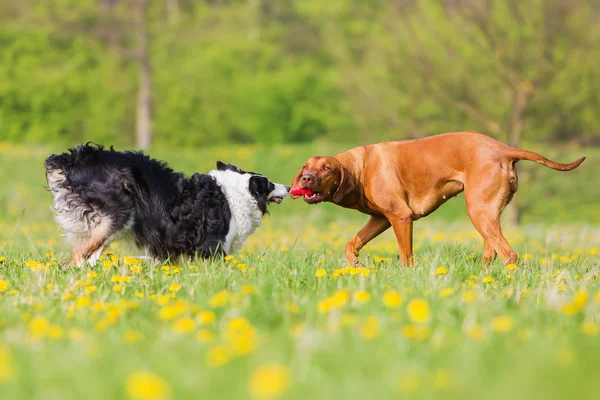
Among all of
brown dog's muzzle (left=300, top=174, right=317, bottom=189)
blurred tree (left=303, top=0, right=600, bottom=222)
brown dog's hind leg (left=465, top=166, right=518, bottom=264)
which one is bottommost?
brown dog's hind leg (left=465, top=166, right=518, bottom=264)

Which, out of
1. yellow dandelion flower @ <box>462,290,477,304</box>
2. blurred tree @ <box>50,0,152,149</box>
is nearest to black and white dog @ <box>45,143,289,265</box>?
yellow dandelion flower @ <box>462,290,477,304</box>

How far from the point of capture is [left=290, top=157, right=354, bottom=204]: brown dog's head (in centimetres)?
565

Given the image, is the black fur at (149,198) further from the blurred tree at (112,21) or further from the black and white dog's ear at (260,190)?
the blurred tree at (112,21)

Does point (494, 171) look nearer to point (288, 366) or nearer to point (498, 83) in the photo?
point (288, 366)

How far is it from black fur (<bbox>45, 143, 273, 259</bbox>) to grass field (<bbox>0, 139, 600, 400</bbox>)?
0.54 meters

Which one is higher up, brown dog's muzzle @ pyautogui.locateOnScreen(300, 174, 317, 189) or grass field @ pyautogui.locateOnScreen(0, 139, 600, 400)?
brown dog's muzzle @ pyautogui.locateOnScreen(300, 174, 317, 189)

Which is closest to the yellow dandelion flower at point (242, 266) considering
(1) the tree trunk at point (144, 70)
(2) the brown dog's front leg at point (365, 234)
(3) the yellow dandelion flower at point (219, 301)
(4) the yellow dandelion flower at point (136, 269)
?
(4) the yellow dandelion flower at point (136, 269)

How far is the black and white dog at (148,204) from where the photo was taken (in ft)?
17.9

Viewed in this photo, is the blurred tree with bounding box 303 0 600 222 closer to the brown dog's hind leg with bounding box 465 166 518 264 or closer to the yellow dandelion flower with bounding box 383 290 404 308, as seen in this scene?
the brown dog's hind leg with bounding box 465 166 518 264

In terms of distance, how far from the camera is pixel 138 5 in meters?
21.5

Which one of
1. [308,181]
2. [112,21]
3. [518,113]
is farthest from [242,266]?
[112,21]

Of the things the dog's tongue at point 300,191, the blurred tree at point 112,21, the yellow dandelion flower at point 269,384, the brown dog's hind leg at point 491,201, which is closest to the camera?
the yellow dandelion flower at point 269,384

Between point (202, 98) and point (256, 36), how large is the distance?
17.3 feet

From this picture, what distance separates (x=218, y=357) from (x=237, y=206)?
146 inches
